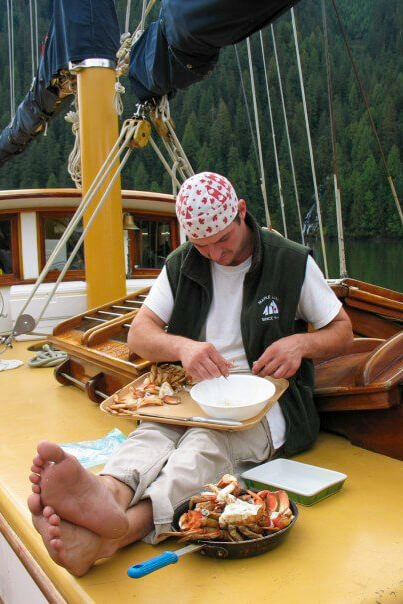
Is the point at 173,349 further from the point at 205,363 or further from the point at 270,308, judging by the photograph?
the point at 270,308

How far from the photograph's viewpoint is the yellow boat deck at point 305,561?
1327mm

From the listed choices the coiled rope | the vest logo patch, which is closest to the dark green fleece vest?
the vest logo patch

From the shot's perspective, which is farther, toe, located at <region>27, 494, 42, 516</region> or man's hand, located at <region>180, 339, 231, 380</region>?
man's hand, located at <region>180, 339, 231, 380</region>

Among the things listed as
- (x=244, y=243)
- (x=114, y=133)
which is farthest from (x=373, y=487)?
(x=114, y=133)

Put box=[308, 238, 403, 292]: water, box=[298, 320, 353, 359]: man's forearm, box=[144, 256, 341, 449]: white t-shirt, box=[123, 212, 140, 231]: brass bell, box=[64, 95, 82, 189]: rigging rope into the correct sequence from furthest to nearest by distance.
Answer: box=[308, 238, 403, 292]: water, box=[123, 212, 140, 231]: brass bell, box=[64, 95, 82, 189]: rigging rope, box=[144, 256, 341, 449]: white t-shirt, box=[298, 320, 353, 359]: man's forearm

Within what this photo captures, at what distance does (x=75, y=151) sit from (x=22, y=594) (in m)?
4.01

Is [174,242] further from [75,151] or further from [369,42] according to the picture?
[369,42]

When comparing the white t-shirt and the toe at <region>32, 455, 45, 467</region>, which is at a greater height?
the white t-shirt

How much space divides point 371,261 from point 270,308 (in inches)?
1888

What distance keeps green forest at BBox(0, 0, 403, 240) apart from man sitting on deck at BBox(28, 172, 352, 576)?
1233 inches

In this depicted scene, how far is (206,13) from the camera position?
1.78 m

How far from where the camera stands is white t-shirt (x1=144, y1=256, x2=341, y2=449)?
210cm

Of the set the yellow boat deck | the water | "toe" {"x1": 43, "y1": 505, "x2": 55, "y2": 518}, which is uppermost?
"toe" {"x1": 43, "y1": 505, "x2": 55, "y2": 518}

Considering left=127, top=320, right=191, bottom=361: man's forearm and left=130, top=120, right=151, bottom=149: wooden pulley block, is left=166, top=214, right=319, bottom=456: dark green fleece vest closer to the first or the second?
left=127, top=320, right=191, bottom=361: man's forearm
